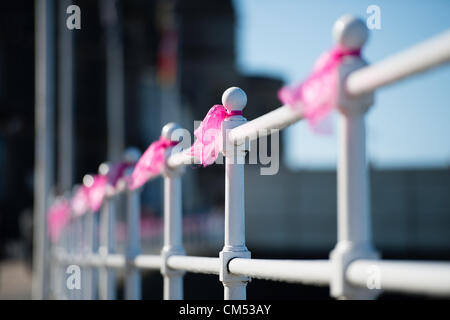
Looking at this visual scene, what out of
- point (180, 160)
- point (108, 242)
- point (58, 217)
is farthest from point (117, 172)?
point (58, 217)

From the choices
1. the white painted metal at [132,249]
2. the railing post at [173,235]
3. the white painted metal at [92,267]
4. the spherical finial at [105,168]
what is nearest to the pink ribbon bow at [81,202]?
the white painted metal at [92,267]

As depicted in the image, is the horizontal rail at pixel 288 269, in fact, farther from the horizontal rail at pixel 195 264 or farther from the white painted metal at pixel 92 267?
the white painted metal at pixel 92 267

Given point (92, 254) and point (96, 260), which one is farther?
point (92, 254)

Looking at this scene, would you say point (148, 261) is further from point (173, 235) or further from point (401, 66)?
point (401, 66)

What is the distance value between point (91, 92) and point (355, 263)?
30.1m

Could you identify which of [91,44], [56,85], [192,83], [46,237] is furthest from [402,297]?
[192,83]

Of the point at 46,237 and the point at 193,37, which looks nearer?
the point at 46,237

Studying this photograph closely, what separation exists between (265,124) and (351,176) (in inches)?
21.0

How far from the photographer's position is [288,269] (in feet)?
6.64

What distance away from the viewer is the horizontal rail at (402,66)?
54.5 inches

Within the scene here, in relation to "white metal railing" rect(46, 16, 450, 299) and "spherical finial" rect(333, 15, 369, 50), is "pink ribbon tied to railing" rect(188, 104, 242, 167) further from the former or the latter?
"spherical finial" rect(333, 15, 369, 50)

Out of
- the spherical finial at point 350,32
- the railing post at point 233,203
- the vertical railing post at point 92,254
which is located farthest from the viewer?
the vertical railing post at point 92,254
